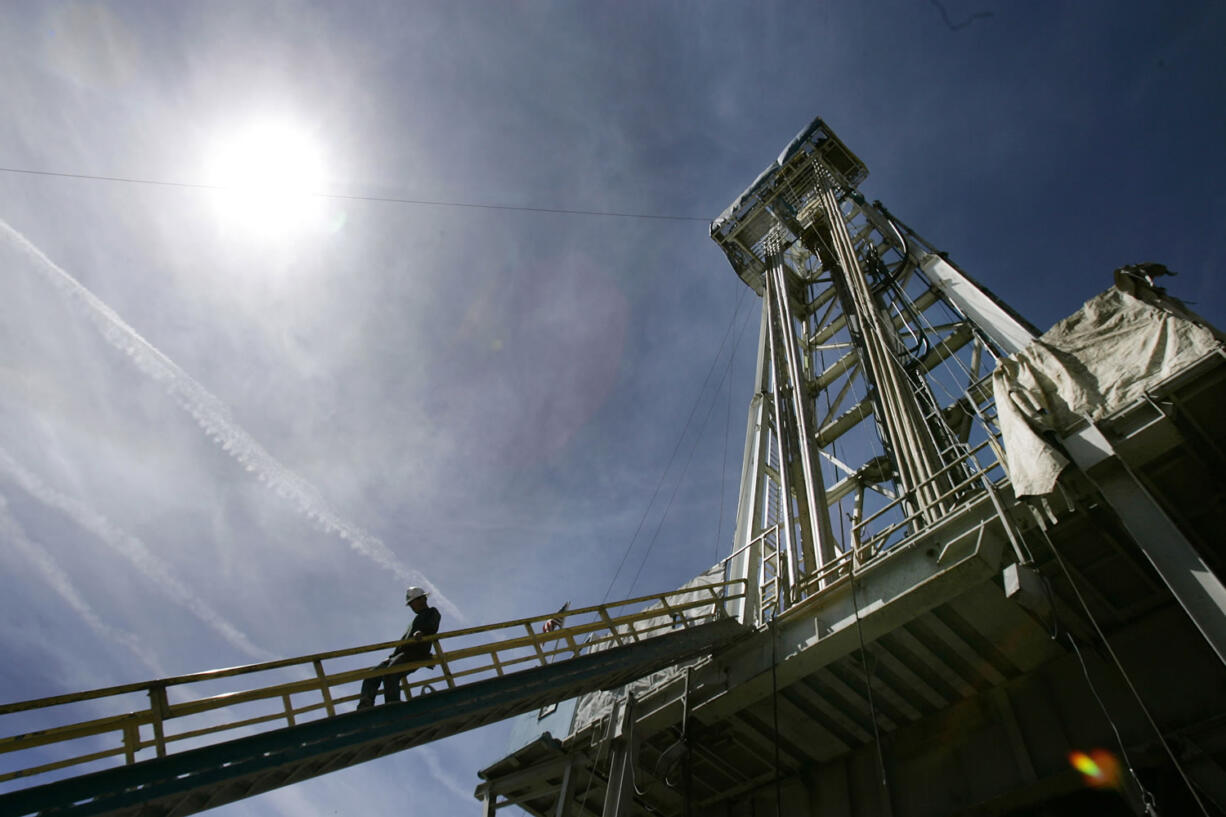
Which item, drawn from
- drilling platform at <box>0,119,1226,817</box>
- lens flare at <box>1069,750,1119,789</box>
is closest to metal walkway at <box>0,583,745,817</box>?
drilling platform at <box>0,119,1226,817</box>

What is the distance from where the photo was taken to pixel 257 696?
5.77 metres

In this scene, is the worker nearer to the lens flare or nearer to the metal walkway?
the metal walkway

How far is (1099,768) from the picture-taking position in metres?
6.88

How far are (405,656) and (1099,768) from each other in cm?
746

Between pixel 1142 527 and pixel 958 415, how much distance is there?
7488mm

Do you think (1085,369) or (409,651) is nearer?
(1085,369)

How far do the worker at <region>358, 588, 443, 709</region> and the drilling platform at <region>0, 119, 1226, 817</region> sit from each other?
602 mm

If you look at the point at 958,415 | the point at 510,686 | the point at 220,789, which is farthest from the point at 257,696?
the point at 958,415

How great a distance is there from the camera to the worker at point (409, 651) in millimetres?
7602

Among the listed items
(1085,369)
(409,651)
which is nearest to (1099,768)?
(1085,369)

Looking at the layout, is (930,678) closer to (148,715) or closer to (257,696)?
(257,696)

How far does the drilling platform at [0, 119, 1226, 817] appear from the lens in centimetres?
557

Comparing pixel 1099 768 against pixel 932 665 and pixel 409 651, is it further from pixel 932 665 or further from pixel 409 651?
pixel 409 651

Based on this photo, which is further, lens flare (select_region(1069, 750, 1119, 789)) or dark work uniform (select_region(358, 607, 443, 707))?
dark work uniform (select_region(358, 607, 443, 707))
